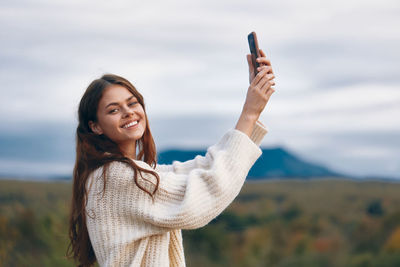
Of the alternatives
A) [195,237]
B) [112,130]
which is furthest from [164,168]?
[195,237]

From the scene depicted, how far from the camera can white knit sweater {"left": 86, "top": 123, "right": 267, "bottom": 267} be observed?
2596mm

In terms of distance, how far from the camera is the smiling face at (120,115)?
2785 millimetres

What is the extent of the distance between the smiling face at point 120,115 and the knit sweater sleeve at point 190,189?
0.16m

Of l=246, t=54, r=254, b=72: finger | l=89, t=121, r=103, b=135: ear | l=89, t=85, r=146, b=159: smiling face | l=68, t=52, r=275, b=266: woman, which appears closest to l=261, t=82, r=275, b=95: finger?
l=68, t=52, r=275, b=266: woman

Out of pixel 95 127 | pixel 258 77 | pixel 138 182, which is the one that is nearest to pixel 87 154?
pixel 95 127

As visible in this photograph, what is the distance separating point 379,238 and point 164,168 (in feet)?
42.1

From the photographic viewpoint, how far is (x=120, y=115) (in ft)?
9.13

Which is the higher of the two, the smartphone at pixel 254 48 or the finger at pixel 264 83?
the smartphone at pixel 254 48

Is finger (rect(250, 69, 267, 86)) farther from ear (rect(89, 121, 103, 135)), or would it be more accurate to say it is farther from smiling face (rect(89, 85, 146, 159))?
ear (rect(89, 121, 103, 135))

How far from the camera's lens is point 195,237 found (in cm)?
1214

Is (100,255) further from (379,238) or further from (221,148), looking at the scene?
(379,238)

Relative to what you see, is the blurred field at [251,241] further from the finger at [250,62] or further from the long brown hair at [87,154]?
the finger at [250,62]

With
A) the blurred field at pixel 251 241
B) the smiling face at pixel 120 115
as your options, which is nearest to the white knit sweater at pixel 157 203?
the smiling face at pixel 120 115

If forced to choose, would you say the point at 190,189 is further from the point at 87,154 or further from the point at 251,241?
the point at 251,241
